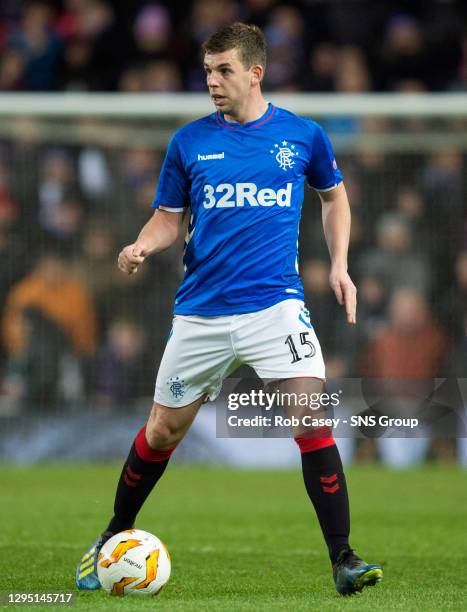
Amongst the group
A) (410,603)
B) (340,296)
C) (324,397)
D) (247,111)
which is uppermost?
(247,111)

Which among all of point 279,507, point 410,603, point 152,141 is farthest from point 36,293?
point 410,603

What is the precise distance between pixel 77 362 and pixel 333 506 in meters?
7.02

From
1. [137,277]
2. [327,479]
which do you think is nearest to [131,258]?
[327,479]

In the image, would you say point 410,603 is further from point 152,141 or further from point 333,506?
point 152,141

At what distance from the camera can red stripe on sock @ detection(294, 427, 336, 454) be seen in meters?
5.32

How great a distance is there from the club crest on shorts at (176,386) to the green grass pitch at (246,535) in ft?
2.84

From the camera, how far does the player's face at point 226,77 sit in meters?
5.46

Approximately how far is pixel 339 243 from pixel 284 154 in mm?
480

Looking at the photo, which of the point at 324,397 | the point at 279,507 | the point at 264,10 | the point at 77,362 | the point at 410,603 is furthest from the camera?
the point at 264,10

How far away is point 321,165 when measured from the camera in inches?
225

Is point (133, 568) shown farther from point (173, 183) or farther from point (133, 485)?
point (173, 183)

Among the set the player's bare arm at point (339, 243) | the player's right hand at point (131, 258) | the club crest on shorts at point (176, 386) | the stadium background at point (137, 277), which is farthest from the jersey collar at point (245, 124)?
the stadium background at point (137, 277)

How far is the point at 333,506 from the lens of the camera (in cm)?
528

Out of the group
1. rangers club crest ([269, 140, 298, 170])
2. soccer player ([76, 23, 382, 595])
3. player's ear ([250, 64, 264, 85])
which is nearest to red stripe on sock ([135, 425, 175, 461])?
soccer player ([76, 23, 382, 595])
